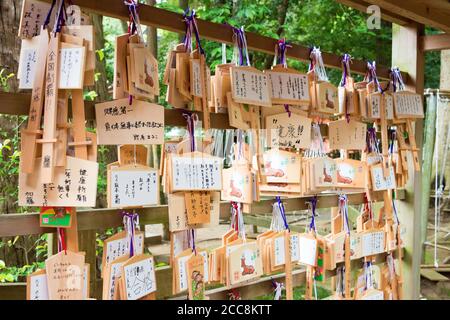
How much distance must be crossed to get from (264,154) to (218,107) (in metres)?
0.44

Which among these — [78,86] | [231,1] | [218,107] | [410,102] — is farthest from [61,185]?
[231,1]

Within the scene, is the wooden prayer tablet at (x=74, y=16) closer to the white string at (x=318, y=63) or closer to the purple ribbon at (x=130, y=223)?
the purple ribbon at (x=130, y=223)

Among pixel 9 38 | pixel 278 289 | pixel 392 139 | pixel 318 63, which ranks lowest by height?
pixel 278 289

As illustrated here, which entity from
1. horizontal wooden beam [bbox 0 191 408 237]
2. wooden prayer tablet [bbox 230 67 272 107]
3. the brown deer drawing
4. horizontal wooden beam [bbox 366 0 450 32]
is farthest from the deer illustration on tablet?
horizontal wooden beam [bbox 366 0 450 32]

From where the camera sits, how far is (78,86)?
1380 millimetres

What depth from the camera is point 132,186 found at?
1571mm

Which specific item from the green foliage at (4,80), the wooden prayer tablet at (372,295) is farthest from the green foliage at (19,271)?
the wooden prayer tablet at (372,295)

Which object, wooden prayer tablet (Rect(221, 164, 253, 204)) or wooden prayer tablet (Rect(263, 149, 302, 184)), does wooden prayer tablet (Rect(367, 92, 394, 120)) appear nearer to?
wooden prayer tablet (Rect(263, 149, 302, 184))

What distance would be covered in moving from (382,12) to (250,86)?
1.27m

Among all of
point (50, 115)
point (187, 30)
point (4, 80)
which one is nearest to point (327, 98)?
point (187, 30)

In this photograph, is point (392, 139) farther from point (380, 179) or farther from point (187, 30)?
point (187, 30)

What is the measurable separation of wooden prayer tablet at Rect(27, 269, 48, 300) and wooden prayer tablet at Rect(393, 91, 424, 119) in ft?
7.21

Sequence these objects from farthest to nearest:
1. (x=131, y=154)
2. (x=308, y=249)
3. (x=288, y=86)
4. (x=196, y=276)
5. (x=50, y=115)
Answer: (x=308, y=249)
(x=288, y=86)
(x=196, y=276)
(x=131, y=154)
(x=50, y=115)
